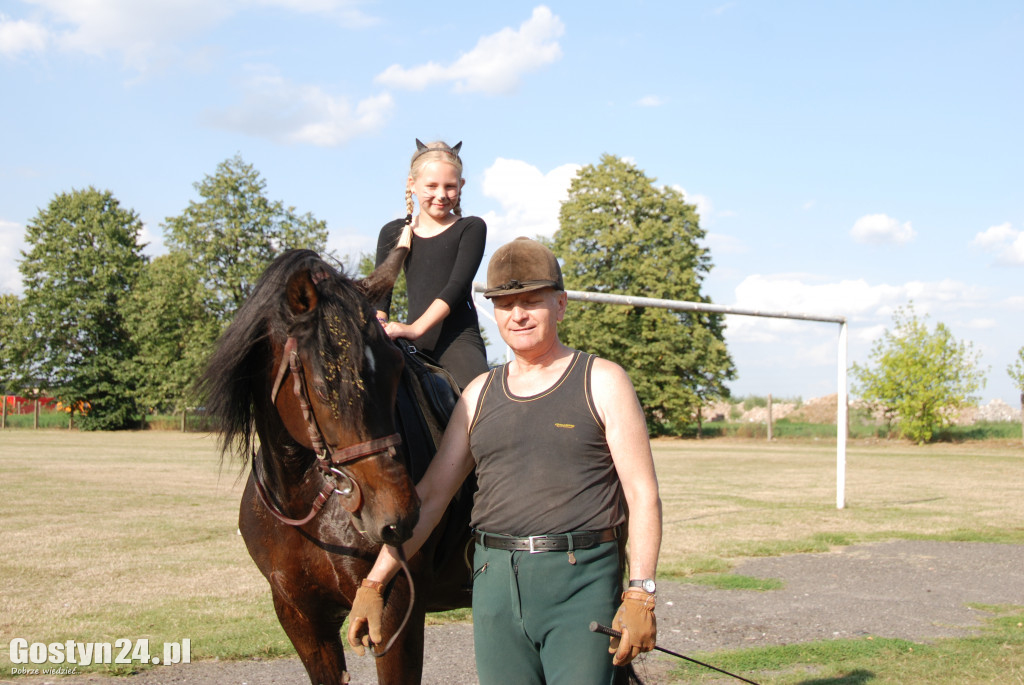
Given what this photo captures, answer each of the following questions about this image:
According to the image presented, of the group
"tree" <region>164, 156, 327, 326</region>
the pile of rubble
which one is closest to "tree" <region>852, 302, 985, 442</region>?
the pile of rubble

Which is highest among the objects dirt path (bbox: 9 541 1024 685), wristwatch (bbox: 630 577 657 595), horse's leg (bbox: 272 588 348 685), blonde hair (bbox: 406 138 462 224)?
blonde hair (bbox: 406 138 462 224)

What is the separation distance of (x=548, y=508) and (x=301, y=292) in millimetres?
1084

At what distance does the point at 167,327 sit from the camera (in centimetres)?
5072

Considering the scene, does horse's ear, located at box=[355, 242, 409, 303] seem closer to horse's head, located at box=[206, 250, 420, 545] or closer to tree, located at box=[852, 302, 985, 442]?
horse's head, located at box=[206, 250, 420, 545]

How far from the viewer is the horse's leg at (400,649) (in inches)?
132

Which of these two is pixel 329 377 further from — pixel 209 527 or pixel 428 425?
pixel 209 527

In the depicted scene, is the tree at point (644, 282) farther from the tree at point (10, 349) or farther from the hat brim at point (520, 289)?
the hat brim at point (520, 289)

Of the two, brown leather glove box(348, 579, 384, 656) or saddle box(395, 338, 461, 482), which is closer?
brown leather glove box(348, 579, 384, 656)

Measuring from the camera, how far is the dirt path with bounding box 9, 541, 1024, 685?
5.70 metres

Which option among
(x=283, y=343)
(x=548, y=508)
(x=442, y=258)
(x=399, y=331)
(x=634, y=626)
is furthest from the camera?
(x=442, y=258)

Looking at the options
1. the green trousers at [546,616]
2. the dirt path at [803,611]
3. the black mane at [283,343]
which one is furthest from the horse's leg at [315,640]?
the dirt path at [803,611]

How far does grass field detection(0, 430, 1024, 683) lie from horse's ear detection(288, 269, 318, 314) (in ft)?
4.57

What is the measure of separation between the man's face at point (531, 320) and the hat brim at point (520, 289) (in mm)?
38

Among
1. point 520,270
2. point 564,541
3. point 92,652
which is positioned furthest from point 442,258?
point 92,652
